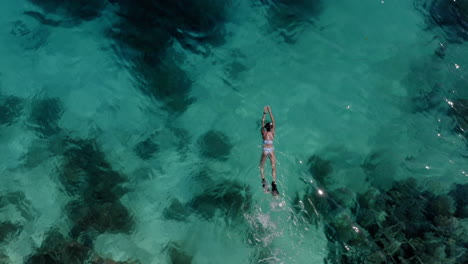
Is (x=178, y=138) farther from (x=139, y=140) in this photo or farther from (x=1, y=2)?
(x=1, y=2)

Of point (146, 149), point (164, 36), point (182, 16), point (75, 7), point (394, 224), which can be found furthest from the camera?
point (75, 7)

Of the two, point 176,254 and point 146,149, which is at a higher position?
point 146,149

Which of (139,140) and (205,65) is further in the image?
(205,65)

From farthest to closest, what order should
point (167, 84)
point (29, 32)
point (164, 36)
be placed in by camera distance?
point (29, 32) → point (164, 36) → point (167, 84)

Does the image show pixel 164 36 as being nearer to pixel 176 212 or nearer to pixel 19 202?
pixel 176 212

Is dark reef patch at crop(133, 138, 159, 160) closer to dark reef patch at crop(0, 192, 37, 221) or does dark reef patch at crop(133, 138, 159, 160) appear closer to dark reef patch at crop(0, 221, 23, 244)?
dark reef patch at crop(0, 192, 37, 221)

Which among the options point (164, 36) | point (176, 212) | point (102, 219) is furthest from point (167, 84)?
point (102, 219)

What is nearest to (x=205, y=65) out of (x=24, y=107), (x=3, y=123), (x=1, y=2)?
(x=24, y=107)

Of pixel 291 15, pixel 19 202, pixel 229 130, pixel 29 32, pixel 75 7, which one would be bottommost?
pixel 19 202
